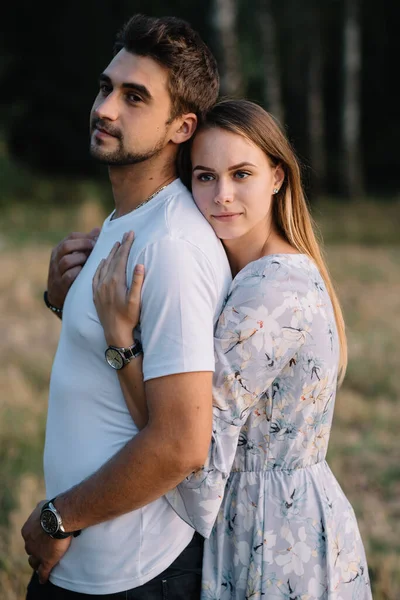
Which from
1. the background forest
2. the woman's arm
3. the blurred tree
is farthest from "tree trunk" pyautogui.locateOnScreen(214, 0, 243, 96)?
the woman's arm

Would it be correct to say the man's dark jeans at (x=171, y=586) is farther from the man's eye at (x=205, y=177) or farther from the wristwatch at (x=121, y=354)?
the man's eye at (x=205, y=177)

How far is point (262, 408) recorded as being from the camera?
2.08 metres

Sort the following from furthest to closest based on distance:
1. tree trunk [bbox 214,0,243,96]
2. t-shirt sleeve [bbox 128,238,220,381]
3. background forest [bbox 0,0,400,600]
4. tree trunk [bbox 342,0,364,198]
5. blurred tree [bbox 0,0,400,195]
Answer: blurred tree [bbox 0,0,400,195], tree trunk [bbox 342,0,364,198], tree trunk [bbox 214,0,243,96], background forest [bbox 0,0,400,600], t-shirt sleeve [bbox 128,238,220,381]

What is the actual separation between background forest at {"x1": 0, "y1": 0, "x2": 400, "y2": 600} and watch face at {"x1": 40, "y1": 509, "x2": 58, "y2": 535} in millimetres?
1412

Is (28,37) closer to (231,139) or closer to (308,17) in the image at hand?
(308,17)

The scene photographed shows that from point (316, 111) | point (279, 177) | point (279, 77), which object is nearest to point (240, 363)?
point (279, 177)

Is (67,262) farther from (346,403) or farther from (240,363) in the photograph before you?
(346,403)

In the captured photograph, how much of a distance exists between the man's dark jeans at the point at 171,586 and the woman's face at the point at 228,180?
0.83 metres

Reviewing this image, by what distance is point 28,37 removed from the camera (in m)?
23.1

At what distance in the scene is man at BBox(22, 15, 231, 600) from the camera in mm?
1878

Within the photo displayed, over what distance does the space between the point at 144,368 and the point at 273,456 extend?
0.44m

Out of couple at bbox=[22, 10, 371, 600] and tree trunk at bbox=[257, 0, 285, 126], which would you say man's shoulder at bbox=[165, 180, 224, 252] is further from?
tree trunk at bbox=[257, 0, 285, 126]

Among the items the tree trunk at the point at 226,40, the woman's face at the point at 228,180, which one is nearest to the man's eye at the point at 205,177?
the woman's face at the point at 228,180

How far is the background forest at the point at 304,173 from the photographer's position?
4.61m
